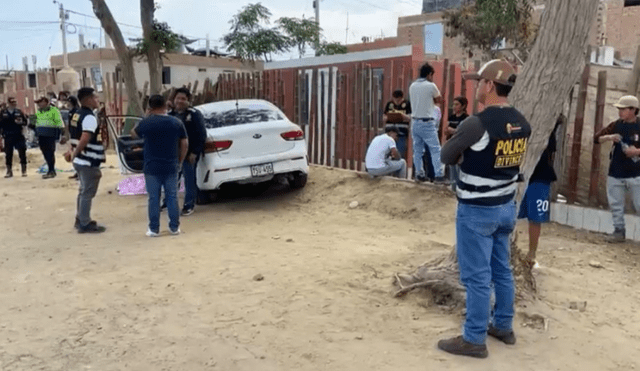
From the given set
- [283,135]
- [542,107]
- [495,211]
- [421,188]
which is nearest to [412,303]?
[495,211]

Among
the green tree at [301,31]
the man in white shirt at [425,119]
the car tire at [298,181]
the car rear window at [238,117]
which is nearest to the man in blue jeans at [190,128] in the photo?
the car rear window at [238,117]

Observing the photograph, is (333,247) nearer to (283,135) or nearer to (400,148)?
(283,135)

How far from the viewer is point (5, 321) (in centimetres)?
440

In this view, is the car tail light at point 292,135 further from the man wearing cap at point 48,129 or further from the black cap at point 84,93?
the man wearing cap at point 48,129

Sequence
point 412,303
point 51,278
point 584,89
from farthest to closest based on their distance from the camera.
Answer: point 584,89 < point 51,278 < point 412,303

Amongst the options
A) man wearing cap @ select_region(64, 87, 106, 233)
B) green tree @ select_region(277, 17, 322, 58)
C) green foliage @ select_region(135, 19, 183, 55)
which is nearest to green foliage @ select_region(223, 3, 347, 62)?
green tree @ select_region(277, 17, 322, 58)

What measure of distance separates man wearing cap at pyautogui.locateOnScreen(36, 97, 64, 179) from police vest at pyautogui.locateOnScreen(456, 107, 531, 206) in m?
11.5

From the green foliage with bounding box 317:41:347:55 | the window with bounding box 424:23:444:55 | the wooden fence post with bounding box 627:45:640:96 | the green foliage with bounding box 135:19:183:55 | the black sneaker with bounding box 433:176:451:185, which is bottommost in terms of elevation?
the black sneaker with bounding box 433:176:451:185

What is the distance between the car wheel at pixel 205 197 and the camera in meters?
8.91

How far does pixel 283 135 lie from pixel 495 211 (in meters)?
5.27

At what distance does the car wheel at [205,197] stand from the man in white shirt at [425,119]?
118 inches

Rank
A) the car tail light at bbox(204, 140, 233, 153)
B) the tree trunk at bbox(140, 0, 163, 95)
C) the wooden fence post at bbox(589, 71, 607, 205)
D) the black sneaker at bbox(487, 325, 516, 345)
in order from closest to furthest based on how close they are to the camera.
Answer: the black sneaker at bbox(487, 325, 516, 345), the wooden fence post at bbox(589, 71, 607, 205), the car tail light at bbox(204, 140, 233, 153), the tree trunk at bbox(140, 0, 163, 95)

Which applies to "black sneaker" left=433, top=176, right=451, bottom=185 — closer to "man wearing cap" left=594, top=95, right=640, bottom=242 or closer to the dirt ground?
the dirt ground

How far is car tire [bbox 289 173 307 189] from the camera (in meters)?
9.26
